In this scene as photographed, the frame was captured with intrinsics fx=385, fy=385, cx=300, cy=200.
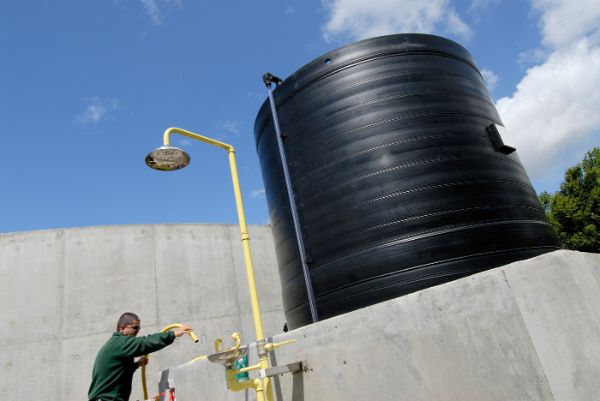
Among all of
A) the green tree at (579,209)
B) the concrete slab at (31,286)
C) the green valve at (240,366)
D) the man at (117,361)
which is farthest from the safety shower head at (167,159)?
the green tree at (579,209)

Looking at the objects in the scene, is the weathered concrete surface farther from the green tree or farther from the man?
the green tree

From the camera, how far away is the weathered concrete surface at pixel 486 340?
82.8 inches

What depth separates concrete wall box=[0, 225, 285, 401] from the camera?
26.4ft

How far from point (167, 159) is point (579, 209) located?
20.6 metres

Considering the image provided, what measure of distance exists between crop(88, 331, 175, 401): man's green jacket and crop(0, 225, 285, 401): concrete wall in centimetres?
606

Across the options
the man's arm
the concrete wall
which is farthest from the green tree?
the man's arm

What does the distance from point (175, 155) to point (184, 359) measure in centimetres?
675

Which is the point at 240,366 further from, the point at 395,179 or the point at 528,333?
the point at 528,333

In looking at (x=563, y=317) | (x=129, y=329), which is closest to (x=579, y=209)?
(x=563, y=317)

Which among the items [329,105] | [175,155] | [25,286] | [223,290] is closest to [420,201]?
[329,105]

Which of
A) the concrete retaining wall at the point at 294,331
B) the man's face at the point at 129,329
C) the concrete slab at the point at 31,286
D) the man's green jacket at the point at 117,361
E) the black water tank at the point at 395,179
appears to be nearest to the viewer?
the concrete retaining wall at the point at 294,331

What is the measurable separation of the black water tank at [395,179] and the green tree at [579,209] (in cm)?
1689

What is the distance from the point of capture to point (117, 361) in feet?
10.8

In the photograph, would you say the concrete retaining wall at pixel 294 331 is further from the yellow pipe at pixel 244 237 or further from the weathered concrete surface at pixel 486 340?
the yellow pipe at pixel 244 237
